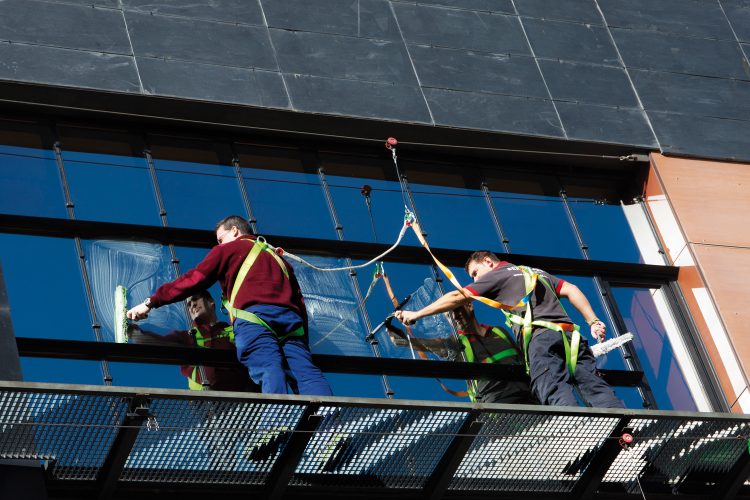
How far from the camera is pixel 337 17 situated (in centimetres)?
1778

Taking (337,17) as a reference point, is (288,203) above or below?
below

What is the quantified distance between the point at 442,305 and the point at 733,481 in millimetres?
3229

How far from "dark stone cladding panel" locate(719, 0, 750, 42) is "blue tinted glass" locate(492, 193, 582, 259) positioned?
4.39 meters

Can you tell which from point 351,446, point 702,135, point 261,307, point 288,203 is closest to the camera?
point 351,446

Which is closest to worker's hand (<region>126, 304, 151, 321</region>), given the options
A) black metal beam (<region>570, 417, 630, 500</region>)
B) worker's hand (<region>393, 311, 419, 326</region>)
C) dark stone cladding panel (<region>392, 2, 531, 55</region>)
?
worker's hand (<region>393, 311, 419, 326</region>)

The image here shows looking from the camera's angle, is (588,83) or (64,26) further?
(588,83)

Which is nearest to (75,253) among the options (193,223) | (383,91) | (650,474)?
(193,223)

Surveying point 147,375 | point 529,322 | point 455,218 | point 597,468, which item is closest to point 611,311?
point 455,218

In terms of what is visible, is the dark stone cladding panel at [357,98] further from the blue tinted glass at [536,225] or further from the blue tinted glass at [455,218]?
the blue tinted glass at [536,225]

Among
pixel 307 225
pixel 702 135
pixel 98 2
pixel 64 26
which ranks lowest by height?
pixel 307 225

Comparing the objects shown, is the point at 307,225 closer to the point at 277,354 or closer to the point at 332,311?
the point at 332,311

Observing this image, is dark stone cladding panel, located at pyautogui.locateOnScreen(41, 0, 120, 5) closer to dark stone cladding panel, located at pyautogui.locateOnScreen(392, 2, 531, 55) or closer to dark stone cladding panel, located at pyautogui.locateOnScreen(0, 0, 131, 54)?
dark stone cladding panel, located at pyautogui.locateOnScreen(0, 0, 131, 54)

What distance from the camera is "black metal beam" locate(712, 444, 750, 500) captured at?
13.6m

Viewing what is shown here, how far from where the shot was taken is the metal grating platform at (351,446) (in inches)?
450
